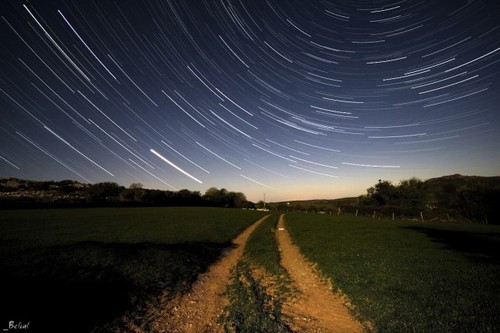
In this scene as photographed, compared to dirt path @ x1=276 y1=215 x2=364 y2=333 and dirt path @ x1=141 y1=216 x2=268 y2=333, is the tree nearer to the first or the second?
dirt path @ x1=141 y1=216 x2=268 y2=333

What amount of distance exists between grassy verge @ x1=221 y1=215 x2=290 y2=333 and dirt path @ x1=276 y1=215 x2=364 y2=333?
0.60 metres

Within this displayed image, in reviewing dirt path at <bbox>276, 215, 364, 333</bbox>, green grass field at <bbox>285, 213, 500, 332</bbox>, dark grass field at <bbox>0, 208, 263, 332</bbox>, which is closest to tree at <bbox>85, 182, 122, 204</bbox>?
dark grass field at <bbox>0, 208, 263, 332</bbox>

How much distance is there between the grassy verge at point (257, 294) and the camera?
31.2 ft

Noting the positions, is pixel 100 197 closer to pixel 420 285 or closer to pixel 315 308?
pixel 315 308

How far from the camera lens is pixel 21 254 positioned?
19.1 metres

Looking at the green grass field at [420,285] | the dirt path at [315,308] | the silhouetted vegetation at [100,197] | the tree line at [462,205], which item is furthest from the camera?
the silhouetted vegetation at [100,197]

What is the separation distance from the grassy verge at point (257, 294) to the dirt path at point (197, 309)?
0.52 meters

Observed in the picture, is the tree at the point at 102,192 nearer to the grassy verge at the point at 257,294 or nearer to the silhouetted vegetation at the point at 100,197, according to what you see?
the silhouetted vegetation at the point at 100,197

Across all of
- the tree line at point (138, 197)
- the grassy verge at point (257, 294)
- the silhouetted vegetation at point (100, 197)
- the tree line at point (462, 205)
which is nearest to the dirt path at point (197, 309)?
the grassy verge at point (257, 294)

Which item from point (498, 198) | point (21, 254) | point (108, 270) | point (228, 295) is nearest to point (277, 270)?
point (228, 295)

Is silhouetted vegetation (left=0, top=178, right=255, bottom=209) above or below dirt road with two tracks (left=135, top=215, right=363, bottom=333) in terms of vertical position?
above

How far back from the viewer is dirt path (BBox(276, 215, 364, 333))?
943 cm

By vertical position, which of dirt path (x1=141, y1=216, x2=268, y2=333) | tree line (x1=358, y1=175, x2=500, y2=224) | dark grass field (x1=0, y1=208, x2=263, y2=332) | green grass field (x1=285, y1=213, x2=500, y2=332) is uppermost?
tree line (x1=358, y1=175, x2=500, y2=224)

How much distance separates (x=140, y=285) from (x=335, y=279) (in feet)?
36.8
